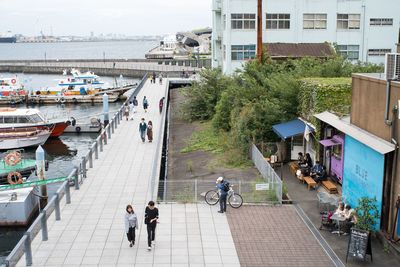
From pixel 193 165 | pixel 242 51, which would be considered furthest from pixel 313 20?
pixel 193 165

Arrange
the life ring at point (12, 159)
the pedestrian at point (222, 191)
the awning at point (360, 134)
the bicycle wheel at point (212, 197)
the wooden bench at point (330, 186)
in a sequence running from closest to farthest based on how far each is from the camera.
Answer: the awning at point (360, 134) < the pedestrian at point (222, 191) < the bicycle wheel at point (212, 197) < the wooden bench at point (330, 186) < the life ring at point (12, 159)

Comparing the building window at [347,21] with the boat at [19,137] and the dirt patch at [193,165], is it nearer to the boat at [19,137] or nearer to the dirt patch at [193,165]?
the dirt patch at [193,165]

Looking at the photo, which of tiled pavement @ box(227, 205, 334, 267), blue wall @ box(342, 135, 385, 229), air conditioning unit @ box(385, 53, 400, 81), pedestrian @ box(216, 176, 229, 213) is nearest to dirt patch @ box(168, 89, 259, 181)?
blue wall @ box(342, 135, 385, 229)

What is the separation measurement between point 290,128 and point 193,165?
20.6ft

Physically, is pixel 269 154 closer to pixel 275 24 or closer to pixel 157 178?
pixel 157 178

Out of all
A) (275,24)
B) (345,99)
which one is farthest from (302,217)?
(275,24)

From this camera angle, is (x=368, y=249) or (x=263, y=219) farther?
(x=263, y=219)

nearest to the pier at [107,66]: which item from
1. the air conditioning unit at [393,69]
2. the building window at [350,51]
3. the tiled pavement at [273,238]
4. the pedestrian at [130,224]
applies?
the building window at [350,51]

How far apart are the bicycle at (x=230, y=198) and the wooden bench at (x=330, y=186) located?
190 inches

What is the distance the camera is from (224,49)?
5569 cm

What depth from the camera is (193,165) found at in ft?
98.5

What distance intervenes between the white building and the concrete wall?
33.9 metres

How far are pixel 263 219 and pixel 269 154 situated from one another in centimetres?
1054

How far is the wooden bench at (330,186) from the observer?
2220 cm
